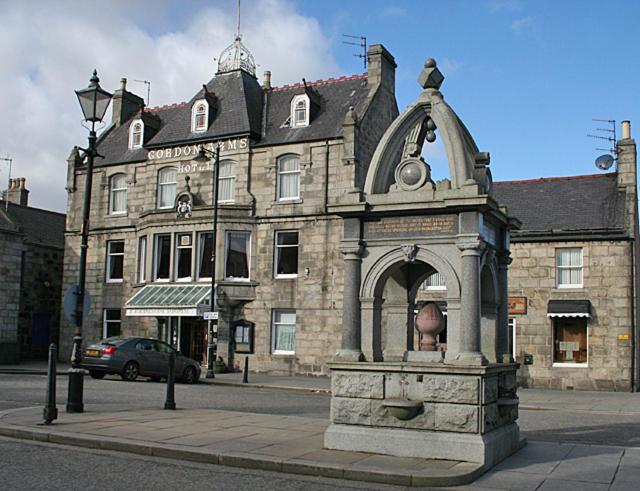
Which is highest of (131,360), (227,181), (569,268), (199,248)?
(227,181)

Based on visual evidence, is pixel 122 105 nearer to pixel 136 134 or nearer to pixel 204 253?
pixel 136 134

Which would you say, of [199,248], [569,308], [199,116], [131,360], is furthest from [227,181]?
[569,308]

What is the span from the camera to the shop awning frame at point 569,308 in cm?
2622

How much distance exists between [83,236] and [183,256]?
18488 mm

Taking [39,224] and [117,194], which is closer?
[117,194]

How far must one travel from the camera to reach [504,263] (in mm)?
12078

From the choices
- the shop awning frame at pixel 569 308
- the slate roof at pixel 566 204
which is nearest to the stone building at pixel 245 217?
the slate roof at pixel 566 204

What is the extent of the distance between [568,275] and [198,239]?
1492 cm

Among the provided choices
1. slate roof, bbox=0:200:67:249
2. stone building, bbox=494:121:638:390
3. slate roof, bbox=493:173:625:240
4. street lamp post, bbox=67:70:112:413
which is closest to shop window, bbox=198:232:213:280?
slate roof, bbox=493:173:625:240

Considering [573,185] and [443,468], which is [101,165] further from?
[443,468]

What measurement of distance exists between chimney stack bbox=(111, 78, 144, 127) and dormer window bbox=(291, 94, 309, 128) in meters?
10.5

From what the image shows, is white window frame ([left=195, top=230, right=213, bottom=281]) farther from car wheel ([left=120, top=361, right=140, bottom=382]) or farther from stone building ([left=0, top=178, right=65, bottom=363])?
stone building ([left=0, top=178, right=65, bottom=363])

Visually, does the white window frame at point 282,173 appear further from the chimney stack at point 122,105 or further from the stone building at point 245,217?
the chimney stack at point 122,105

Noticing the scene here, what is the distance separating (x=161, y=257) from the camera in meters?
32.8
